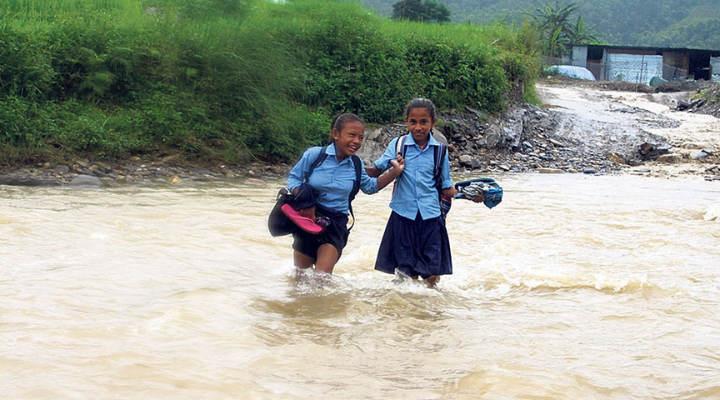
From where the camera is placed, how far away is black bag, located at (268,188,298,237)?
13.3ft

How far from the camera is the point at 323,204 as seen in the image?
4148 mm

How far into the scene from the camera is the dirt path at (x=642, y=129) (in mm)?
14648

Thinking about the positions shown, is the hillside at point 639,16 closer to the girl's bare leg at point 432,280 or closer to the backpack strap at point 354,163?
the girl's bare leg at point 432,280

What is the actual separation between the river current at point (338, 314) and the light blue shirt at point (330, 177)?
0.55 meters

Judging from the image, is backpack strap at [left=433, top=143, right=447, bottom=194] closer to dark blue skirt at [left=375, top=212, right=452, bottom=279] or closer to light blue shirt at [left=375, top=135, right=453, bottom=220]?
light blue shirt at [left=375, top=135, right=453, bottom=220]

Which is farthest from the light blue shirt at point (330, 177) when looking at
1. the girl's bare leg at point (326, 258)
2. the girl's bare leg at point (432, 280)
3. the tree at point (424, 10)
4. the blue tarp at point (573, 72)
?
the tree at point (424, 10)

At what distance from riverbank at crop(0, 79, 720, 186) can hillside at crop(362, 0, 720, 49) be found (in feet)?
128

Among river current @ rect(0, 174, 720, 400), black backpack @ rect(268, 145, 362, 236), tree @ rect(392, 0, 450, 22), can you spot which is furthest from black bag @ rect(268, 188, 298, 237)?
tree @ rect(392, 0, 450, 22)

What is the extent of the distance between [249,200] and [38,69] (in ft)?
12.7

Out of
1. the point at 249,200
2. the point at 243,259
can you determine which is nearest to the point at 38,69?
the point at 249,200

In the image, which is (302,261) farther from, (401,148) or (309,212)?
(401,148)

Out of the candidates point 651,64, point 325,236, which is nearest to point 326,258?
point 325,236

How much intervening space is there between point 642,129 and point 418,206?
15295 mm

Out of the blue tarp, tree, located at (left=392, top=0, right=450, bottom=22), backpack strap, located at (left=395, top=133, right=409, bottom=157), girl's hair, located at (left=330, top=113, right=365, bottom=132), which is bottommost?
backpack strap, located at (left=395, top=133, right=409, bottom=157)
